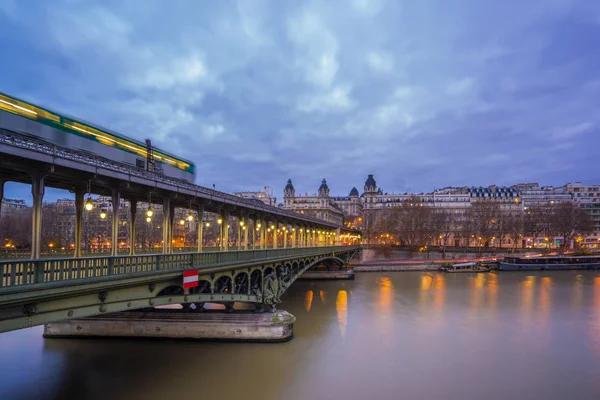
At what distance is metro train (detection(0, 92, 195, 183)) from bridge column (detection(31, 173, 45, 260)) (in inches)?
293

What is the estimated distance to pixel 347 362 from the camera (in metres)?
20.3

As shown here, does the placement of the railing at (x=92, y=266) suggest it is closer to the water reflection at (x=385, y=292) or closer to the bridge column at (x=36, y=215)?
the bridge column at (x=36, y=215)

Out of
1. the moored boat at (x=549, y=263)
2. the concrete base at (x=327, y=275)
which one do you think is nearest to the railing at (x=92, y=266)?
the concrete base at (x=327, y=275)

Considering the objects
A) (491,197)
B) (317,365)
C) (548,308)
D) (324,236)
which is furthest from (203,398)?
(491,197)

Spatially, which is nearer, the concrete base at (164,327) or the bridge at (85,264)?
the bridge at (85,264)

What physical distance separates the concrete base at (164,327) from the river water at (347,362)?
19.0 inches

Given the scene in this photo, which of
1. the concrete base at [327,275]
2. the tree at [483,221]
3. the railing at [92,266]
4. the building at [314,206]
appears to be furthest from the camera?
the building at [314,206]

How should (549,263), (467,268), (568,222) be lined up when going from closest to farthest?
(467,268) → (549,263) → (568,222)

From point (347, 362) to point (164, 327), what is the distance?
10.2 meters

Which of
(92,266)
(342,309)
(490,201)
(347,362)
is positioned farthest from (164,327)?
(490,201)

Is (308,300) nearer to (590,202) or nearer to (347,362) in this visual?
(347,362)

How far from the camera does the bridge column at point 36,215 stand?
9741 mm

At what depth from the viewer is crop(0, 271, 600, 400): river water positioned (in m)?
16.6

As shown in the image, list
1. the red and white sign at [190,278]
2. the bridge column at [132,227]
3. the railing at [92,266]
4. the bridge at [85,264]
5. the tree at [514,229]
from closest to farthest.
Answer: the railing at [92,266] → the bridge at [85,264] → the red and white sign at [190,278] → the bridge column at [132,227] → the tree at [514,229]
